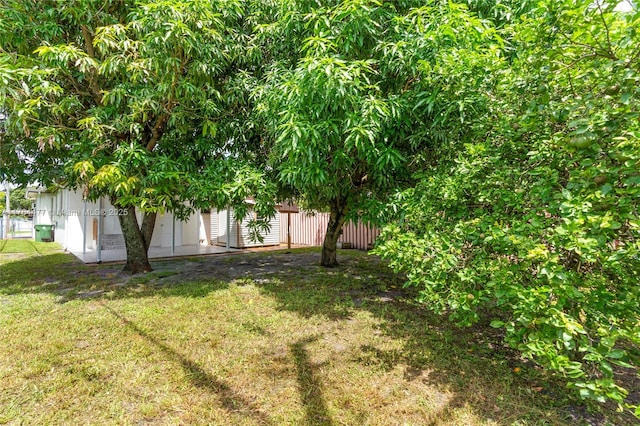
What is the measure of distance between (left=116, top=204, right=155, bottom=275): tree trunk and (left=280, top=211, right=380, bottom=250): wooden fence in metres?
7.03

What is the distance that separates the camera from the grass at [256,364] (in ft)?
7.69

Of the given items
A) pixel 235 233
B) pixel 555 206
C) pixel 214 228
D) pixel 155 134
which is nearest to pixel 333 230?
pixel 155 134

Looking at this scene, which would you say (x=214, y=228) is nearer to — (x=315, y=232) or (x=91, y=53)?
(x=315, y=232)

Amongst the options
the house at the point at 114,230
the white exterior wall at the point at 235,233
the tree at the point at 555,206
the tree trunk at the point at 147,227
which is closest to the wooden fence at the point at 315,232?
the white exterior wall at the point at 235,233

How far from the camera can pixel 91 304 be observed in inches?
191

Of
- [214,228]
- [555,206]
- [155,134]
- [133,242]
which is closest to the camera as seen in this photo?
[555,206]

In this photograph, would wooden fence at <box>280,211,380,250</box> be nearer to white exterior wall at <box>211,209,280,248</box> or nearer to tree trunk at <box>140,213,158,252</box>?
white exterior wall at <box>211,209,280,248</box>

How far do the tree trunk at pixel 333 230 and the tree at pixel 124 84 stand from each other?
2675 millimetres

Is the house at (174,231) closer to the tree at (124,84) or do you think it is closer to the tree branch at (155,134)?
the tree branch at (155,134)

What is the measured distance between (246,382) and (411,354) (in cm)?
171

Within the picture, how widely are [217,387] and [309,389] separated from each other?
798 millimetres

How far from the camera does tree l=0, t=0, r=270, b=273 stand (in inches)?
167

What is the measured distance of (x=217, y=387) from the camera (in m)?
2.66

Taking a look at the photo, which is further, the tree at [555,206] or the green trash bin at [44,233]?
the green trash bin at [44,233]
